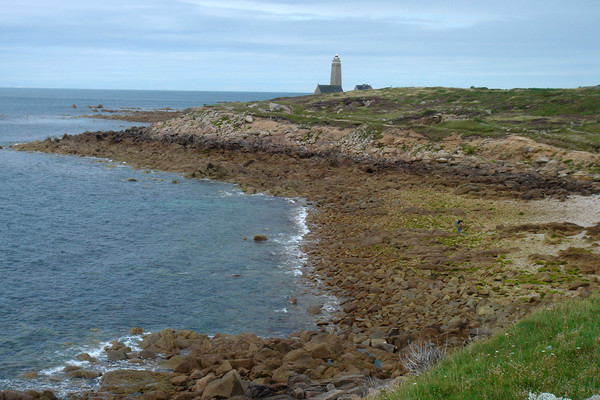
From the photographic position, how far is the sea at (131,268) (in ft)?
61.2

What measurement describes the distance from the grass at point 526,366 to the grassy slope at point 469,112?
3817 centimetres

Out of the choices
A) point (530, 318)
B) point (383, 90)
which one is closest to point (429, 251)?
point (530, 318)

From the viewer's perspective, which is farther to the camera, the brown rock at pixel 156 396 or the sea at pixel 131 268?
the sea at pixel 131 268

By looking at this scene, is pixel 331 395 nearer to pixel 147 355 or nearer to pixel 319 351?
pixel 319 351

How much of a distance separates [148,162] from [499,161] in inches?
1426

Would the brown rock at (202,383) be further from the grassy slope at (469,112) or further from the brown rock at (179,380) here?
the grassy slope at (469,112)

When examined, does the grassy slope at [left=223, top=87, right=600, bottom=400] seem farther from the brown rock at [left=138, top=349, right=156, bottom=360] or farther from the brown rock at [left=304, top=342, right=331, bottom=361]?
the brown rock at [left=138, top=349, right=156, bottom=360]

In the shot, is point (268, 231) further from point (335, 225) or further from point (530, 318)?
point (530, 318)

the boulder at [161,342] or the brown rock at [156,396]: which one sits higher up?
the brown rock at [156,396]

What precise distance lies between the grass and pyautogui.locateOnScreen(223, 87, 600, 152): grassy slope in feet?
125

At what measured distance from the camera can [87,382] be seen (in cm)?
1507

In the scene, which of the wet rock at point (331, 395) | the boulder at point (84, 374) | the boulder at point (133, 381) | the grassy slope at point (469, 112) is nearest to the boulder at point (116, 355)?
the boulder at point (84, 374)

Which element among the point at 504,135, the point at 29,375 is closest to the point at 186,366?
the point at 29,375

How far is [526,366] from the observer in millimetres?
8938
